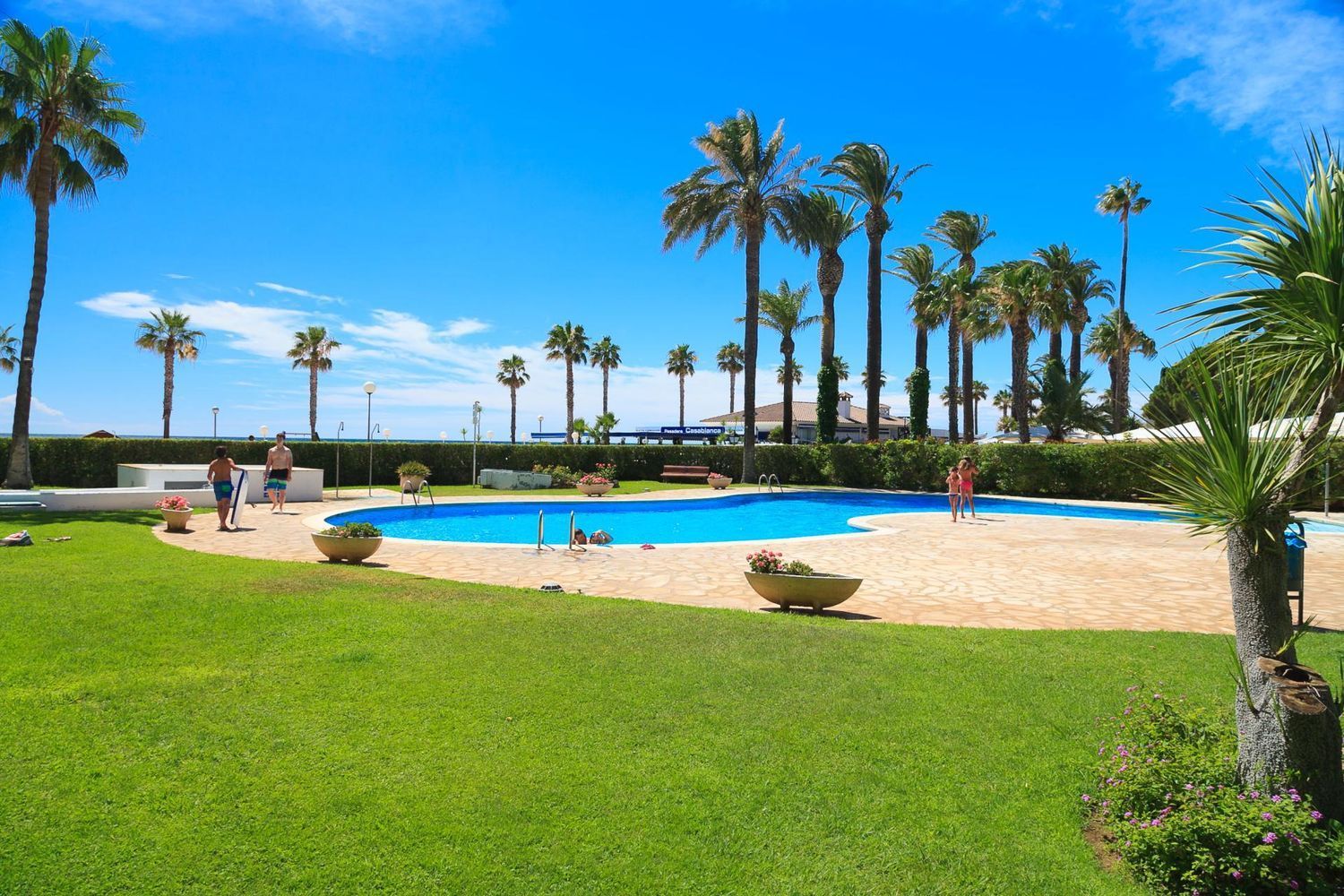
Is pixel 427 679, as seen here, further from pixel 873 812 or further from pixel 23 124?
pixel 23 124

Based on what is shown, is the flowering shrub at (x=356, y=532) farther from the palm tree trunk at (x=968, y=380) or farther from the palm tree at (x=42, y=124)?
the palm tree trunk at (x=968, y=380)

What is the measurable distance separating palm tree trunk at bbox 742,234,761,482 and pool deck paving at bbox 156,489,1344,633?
1466cm

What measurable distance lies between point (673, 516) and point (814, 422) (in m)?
40.8

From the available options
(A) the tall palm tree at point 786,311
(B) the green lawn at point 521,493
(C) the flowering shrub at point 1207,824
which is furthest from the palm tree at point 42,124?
(A) the tall palm tree at point 786,311

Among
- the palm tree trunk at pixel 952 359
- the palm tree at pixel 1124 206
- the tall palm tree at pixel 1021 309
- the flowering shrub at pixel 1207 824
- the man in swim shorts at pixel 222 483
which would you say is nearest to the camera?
the flowering shrub at pixel 1207 824

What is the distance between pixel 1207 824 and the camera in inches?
119

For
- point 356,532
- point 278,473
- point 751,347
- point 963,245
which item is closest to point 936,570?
point 356,532

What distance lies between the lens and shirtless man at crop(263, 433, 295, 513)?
18156mm

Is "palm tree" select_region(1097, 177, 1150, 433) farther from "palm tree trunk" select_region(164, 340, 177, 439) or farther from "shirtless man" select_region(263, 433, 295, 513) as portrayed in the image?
"palm tree trunk" select_region(164, 340, 177, 439)

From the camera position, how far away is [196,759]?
3.97m

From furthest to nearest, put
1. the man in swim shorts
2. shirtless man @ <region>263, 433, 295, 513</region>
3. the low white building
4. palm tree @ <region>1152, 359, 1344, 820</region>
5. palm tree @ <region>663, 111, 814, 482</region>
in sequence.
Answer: the low white building
palm tree @ <region>663, 111, 814, 482</region>
shirtless man @ <region>263, 433, 295, 513</region>
the man in swim shorts
palm tree @ <region>1152, 359, 1344, 820</region>

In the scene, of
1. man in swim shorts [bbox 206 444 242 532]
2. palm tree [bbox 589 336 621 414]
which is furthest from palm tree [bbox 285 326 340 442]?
man in swim shorts [bbox 206 444 242 532]

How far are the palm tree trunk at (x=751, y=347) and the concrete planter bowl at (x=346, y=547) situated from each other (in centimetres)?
2046

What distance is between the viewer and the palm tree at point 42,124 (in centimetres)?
1908
